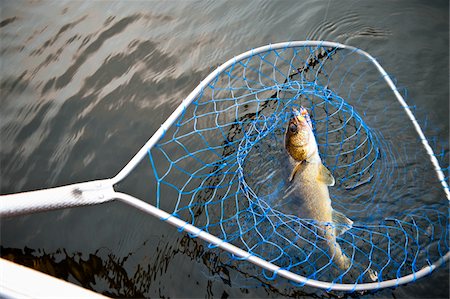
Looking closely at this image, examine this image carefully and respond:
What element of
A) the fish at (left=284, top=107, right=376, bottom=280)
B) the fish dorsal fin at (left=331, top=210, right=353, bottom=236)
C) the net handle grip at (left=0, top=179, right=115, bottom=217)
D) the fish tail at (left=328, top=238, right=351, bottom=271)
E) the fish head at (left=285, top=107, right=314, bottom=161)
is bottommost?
the fish tail at (left=328, top=238, right=351, bottom=271)

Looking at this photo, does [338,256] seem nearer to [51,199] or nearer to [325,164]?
[325,164]

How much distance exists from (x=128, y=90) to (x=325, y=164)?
7.62 feet

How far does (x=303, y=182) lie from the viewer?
10.7 ft

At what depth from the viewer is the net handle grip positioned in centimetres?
253

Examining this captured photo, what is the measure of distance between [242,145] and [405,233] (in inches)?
60.0

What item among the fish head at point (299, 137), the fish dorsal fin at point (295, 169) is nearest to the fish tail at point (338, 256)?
the fish dorsal fin at point (295, 169)

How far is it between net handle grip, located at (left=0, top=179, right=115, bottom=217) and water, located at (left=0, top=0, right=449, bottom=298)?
89 centimetres

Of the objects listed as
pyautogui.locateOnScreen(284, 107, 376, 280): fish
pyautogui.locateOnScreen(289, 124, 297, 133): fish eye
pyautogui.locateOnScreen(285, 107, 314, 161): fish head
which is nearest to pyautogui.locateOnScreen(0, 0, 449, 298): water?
pyautogui.locateOnScreen(284, 107, 376, 280): fish

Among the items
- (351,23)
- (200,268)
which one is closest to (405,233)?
(200,268)

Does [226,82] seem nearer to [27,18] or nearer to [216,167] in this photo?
[216,167]

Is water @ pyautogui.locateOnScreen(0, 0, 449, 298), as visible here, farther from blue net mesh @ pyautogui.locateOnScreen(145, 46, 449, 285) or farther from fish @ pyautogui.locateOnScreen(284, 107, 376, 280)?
fish @ pyautogui.locateOnScreen(284, 107, 376, 280)

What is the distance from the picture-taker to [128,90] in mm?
4750

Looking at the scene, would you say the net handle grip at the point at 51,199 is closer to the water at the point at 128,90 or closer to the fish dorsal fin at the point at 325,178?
the water at the point at 128,90

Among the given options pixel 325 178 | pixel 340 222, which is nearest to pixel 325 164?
pixel 325 178
